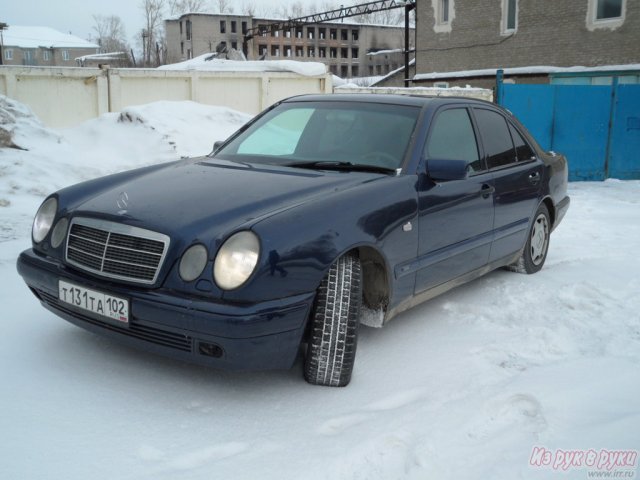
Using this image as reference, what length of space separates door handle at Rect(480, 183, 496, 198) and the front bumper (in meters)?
1.87

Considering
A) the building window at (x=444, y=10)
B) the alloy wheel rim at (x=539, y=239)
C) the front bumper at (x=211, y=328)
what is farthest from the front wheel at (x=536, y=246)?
the building window at (x=444, y=10)

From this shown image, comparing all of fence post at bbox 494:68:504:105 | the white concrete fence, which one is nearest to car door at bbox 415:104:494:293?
the white concrete fence

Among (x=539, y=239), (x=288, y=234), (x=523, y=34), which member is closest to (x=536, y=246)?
(x=539, y=239)

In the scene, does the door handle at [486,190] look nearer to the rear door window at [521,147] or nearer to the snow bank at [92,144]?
the rear door window at [521,147]

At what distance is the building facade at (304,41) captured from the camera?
279 feet

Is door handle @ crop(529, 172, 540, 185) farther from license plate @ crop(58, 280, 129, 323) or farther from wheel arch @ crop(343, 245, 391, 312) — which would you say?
license plate @ crop(58, 280, 129, 323)

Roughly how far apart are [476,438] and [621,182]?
10.3m

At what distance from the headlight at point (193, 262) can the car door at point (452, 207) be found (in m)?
1.38

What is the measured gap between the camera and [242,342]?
2.73 meters

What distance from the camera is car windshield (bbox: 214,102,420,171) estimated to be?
3.83 meters

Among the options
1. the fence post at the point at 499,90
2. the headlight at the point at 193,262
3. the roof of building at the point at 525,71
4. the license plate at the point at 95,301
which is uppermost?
the roof of building at the point at 525,71

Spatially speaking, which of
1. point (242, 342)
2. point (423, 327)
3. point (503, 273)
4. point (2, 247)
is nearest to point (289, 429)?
point (242, 342)

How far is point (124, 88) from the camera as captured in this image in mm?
13094

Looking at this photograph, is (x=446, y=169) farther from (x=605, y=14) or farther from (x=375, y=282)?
(x=605, y=14)
